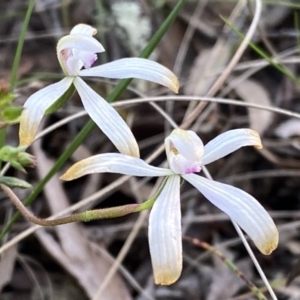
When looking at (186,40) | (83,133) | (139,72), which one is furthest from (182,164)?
(186,40)

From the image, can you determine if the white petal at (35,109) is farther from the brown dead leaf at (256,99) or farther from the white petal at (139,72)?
the brown dead leaf at (256,99)

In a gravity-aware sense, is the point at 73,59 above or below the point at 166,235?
above

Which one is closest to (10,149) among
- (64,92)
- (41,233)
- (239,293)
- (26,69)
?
(64,92)

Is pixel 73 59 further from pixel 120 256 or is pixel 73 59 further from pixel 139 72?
pixel 120 256

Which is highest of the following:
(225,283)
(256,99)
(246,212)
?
(246,212)

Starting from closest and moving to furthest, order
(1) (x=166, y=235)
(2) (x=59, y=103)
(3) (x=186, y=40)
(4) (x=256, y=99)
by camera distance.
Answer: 1. (1) (x=166, y=235)
2. (2) (x=59, y=103)
3. (4) (x=256, y=99)
4. (3) (x=186, y=40)

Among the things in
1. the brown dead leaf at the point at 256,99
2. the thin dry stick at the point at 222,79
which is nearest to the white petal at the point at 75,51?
the thin dry stick at the point at 222,79
